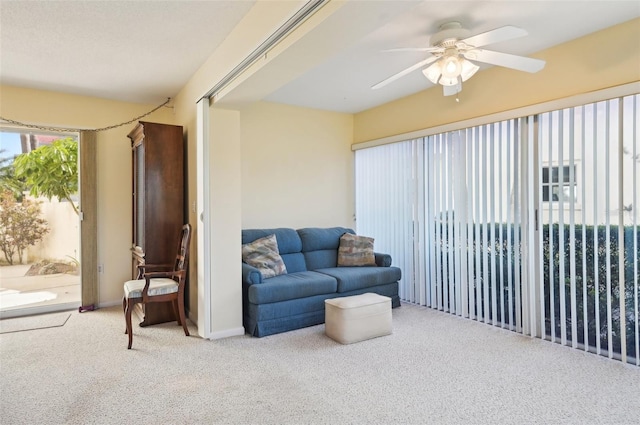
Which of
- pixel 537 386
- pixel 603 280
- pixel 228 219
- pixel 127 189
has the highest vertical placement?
pixel 127 189

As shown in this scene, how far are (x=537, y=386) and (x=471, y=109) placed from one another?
271 centimetres

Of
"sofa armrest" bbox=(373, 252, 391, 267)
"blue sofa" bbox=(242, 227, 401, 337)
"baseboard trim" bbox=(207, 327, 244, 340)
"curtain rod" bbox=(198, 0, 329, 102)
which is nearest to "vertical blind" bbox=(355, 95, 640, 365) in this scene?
"sofa armrest" bbox=(373, 252, 391, 267)

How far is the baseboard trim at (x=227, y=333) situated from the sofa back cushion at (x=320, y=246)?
4.32 ft

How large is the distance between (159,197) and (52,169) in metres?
1.78

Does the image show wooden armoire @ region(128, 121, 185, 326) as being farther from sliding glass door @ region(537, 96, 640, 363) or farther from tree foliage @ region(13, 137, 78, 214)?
sliding glass door @ region(537, 96, 640, 363)

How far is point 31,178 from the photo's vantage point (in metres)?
4.45

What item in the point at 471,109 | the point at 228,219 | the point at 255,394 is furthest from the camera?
the point at 471,109

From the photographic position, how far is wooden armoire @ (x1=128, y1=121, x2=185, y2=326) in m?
3.91

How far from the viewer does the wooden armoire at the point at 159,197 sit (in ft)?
12.8

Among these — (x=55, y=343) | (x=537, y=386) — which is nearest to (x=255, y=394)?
(x=537, y=386)

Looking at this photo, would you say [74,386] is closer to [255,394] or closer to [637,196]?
[255,394]

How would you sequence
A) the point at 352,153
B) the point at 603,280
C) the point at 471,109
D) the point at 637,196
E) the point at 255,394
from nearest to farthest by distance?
the point at 255,394 < the point at 637,196 < the point at 603,280 < the point at 471,109 < the point at 352,153

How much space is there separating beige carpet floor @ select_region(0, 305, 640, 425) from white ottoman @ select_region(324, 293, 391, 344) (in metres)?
0.09

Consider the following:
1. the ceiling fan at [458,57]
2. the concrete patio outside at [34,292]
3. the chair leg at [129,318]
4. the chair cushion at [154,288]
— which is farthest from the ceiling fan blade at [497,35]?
the concrete patio outside at [34,292]
